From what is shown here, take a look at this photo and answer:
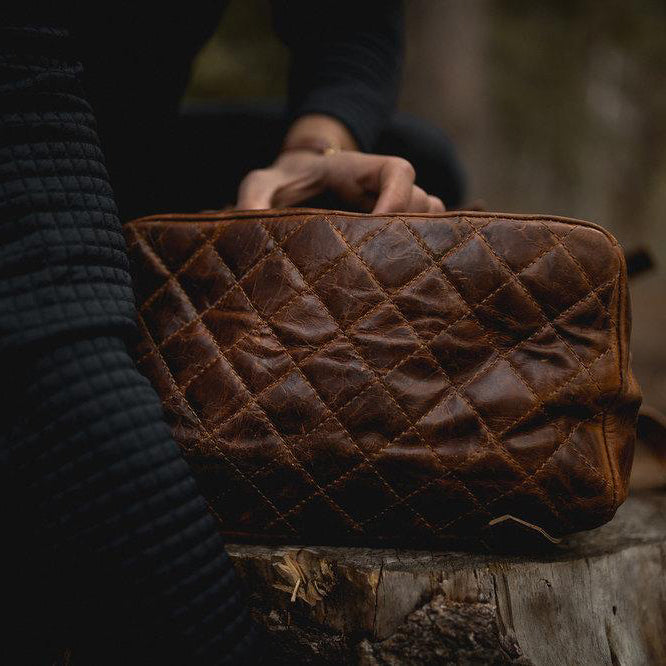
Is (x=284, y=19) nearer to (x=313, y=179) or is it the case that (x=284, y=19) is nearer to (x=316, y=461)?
(x=313, y=179)

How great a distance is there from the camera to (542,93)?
12.2 feet

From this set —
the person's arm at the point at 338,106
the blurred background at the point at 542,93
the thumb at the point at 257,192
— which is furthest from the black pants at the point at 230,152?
the blurred background at the point at 542,93

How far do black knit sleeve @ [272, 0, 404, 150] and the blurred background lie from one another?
1.44m

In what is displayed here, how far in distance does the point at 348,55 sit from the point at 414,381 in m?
0.61

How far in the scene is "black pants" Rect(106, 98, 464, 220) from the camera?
104 cm

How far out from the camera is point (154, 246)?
66 cm

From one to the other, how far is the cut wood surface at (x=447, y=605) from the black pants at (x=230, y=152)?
0.63 m

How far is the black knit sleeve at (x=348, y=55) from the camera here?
2.99ft

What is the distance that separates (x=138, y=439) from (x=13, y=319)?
135 millimetres

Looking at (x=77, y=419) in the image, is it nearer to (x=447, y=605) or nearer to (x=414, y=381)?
(x=414, y=381)

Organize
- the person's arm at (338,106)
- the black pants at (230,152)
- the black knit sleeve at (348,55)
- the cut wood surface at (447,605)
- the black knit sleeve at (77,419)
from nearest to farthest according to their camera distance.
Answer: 1. the black knit sleeve at (77,419)
2. the cut wood surface at (447,605)
3. the person's arm at (338,106)
4. the black knit sleeve at (348,55)
5. the black pants at (230,152)

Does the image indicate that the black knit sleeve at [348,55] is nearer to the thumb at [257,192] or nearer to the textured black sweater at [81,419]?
the thumb at [257,192]

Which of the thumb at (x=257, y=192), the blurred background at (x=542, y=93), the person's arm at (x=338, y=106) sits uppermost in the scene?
the person's arm at (x=338, y=106)

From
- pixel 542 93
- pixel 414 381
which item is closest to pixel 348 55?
pixel 414 381
